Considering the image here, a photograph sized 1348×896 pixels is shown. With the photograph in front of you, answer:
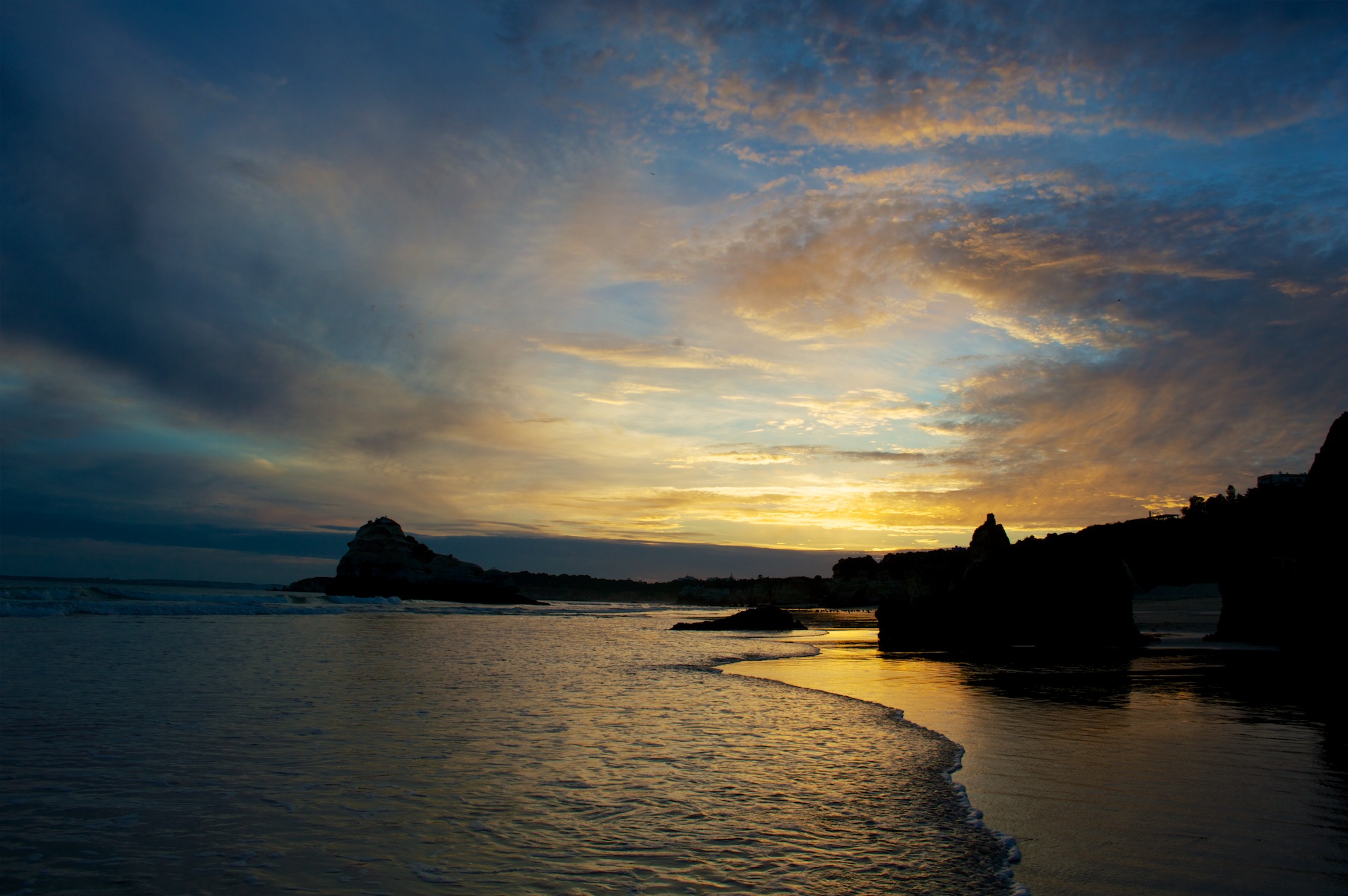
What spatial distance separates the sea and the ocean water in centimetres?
4

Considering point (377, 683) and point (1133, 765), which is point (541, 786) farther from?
point (377, 683)

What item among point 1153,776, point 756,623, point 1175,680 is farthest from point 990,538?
point 1153,776

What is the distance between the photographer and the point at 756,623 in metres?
46.0

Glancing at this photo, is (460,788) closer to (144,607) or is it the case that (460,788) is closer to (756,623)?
(756,623)

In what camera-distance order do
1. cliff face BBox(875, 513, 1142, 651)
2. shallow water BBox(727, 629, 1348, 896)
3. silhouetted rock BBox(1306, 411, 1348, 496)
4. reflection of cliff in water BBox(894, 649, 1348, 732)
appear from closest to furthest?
shallow water BBox(727, 629, 1348, 896), reflection of cliff in water BBox(894, 649, 1348, 732), silhouetted rock BBox(1306, 411, 1348, 496), cliff face BBox(875, 513, 1142, 651)

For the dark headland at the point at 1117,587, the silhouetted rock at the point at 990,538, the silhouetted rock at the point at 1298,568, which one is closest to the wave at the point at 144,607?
the dark headland at the point at 1117,587

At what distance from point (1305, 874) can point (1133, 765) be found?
3173 mm

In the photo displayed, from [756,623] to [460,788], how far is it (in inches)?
1599

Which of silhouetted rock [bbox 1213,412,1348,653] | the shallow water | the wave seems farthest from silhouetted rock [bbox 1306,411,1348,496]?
the wave

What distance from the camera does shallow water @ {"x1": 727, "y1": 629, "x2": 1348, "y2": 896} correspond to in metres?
4.80

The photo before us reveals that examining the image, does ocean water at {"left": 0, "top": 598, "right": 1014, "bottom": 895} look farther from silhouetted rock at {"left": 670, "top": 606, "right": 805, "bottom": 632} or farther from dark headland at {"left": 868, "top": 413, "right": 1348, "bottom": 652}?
silhouetted rock at {"left": 670, "top": 606, "right": 805, "bottom": 632}

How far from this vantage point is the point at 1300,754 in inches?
323

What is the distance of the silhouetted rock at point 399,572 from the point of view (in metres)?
82.4

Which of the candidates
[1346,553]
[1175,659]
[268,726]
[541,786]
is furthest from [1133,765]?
[1175,659]
